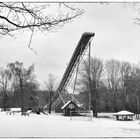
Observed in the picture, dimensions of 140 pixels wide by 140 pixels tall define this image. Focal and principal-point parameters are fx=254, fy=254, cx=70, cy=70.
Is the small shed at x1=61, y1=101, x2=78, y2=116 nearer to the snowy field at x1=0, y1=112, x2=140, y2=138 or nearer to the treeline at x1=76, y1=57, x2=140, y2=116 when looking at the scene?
the treeline at x1=76, y1=57, x2=140, y2=116

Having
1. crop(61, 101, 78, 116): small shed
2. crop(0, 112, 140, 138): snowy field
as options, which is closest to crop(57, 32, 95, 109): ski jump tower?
crop(61, 101, 78, 116): small shed

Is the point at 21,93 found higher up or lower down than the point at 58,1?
lower down

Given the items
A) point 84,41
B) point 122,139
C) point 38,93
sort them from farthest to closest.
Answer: point 38,93, point 84,41, point 122,139

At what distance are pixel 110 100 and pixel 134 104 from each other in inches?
96.9

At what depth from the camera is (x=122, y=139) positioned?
650 cm

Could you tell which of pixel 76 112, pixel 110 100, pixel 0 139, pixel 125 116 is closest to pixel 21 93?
pixel 76 112

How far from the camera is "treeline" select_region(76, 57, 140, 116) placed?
78.2 ft

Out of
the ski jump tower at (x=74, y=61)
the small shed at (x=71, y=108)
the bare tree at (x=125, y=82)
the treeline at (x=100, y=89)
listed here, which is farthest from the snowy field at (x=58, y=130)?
the small shed at (x=71, y=108)

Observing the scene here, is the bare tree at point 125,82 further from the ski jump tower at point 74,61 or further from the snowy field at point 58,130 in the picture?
the snowy field at point 58,130

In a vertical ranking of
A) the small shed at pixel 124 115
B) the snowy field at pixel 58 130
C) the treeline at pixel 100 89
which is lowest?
the small shed at pixel 124 115

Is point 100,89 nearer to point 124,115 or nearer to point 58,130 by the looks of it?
point 124,115

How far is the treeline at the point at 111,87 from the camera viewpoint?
938 inches

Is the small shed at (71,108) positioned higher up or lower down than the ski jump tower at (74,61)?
lower down

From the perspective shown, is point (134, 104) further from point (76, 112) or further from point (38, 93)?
point (38, 93)
